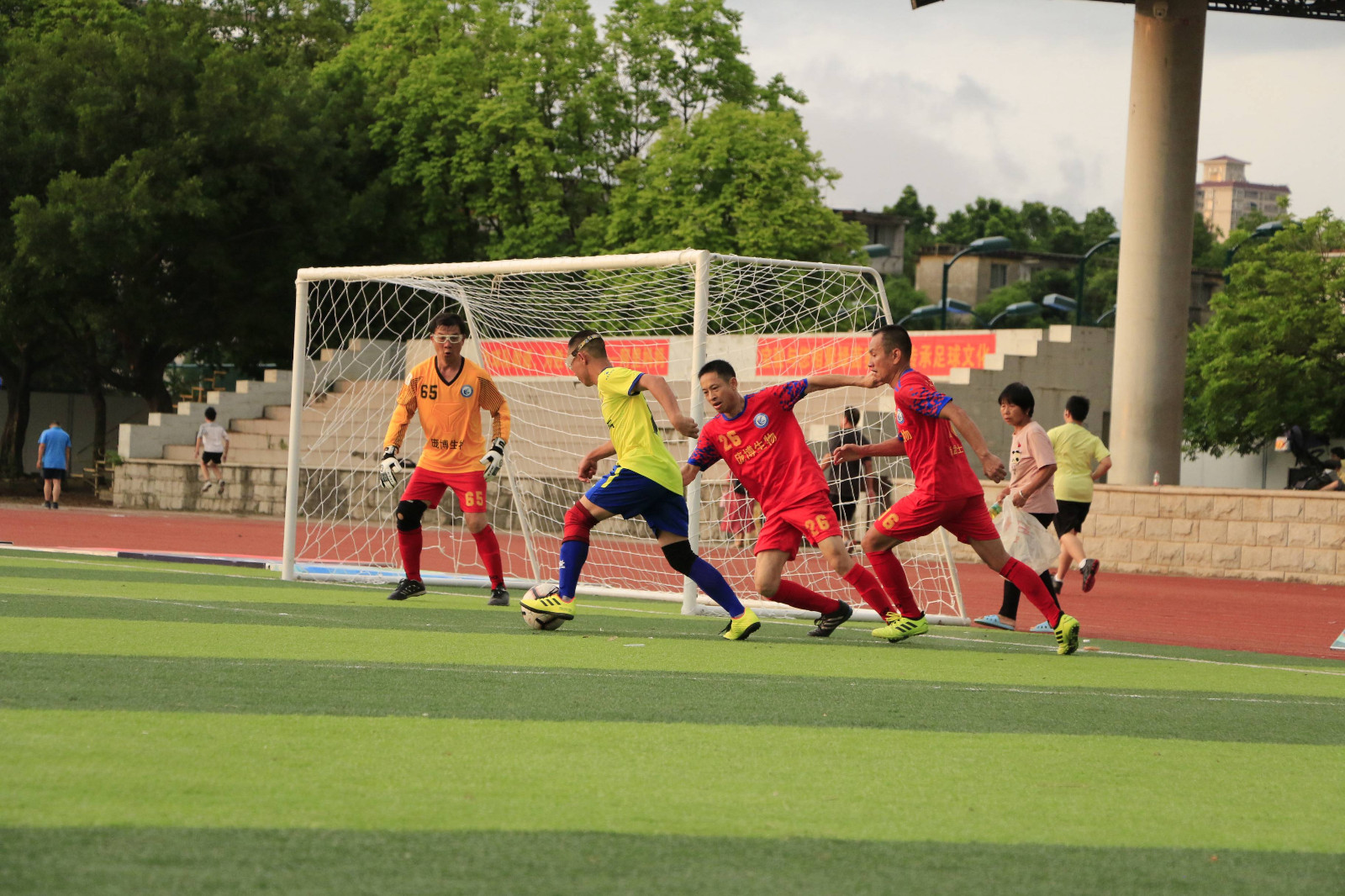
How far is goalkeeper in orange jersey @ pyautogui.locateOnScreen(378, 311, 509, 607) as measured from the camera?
419 inches

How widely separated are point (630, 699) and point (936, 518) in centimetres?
320

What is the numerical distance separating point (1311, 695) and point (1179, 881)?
437 centimetres

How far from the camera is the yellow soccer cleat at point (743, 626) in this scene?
28.3 feet

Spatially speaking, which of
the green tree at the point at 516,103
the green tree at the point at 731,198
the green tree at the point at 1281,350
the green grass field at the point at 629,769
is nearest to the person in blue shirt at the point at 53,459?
the green tree at the point at 516,103

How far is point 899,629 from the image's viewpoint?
8.89m

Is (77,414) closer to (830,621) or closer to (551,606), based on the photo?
(551,606)

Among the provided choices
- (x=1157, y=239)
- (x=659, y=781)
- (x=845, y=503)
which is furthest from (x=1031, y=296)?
(x=659, y=781)

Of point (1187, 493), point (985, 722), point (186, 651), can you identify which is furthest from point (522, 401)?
point (985, 722)

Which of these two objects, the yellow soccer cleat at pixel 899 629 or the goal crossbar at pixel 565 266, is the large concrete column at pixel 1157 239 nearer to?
the goal crossbar at pixel 565 266

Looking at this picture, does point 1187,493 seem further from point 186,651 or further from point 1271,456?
point 1271,456

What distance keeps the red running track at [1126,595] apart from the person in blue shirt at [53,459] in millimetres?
1176

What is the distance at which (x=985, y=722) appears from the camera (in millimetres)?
5801

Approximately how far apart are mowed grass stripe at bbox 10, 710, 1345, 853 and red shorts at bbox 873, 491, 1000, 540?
316 centimetres

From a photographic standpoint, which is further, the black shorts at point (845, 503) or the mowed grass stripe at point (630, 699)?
the black shorts at point (845, 503)
